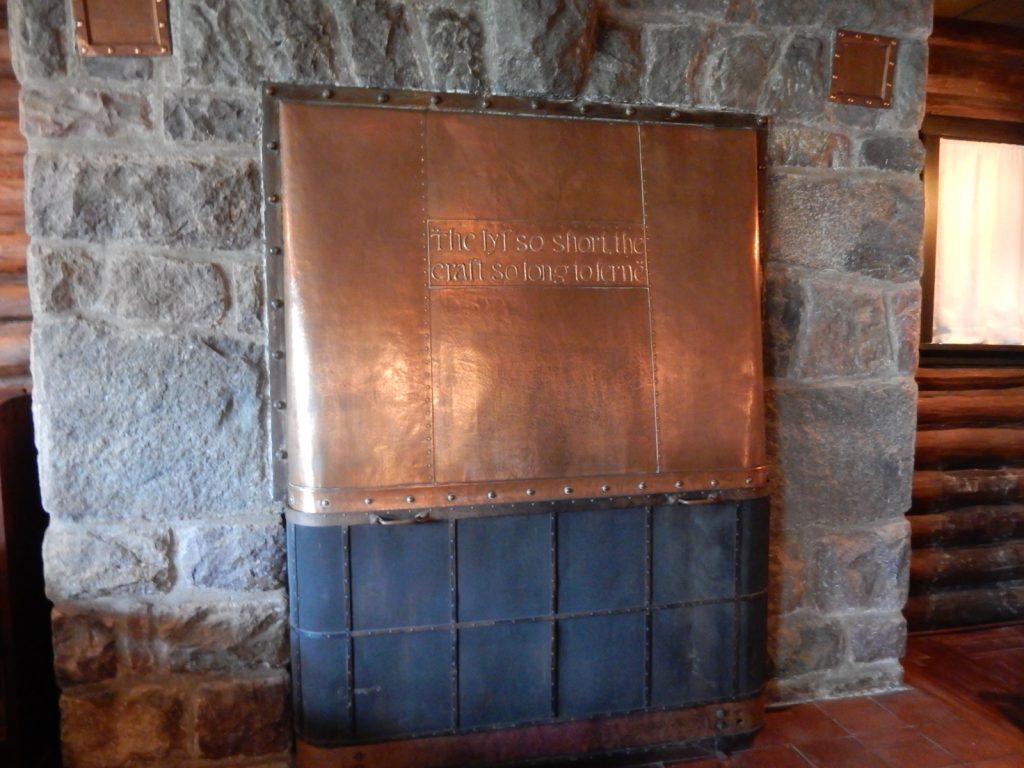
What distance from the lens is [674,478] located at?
1675 mm

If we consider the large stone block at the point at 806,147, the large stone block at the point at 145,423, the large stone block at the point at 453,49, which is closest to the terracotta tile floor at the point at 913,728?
the large stone block at the point at 145,423

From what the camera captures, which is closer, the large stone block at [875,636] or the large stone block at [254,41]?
the large stone block at [254,41]

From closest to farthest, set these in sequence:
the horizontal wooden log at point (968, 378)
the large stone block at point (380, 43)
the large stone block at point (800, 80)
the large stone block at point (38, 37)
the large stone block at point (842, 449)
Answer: the large stone block at point (38, 37) < the large stone block at point (380, 43) < the large stone block at point (800, 80) < the large stone block at point (842, 449) < the horizontal wooden log at point (968, 378)

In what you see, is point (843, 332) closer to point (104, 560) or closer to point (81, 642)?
point (104, 560)

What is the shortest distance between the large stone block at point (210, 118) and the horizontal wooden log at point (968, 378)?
2509 millimetres

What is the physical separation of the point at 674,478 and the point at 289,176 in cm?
110

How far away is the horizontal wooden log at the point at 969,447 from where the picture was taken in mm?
2729

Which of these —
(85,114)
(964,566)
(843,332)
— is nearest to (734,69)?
(843,332)

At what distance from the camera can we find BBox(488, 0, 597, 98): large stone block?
1.59 meters

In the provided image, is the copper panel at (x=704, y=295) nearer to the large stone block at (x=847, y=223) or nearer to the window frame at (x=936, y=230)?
the large stone block at (x=847, y=223)

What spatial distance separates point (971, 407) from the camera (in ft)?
9.04

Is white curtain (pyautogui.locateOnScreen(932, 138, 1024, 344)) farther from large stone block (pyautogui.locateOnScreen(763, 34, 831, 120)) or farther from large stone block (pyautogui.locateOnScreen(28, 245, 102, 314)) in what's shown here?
large stone block (pyautogui.locateOnScreen(28, 245, 102, 314))

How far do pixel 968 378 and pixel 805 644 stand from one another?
147cm

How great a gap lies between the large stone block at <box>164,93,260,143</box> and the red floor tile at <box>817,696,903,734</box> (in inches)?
82.4
